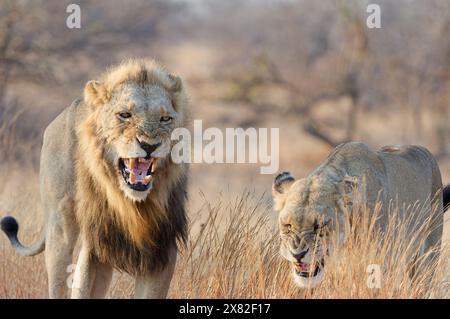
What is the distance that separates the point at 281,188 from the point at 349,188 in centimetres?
39

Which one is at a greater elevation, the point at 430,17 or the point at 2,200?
the point at 430,17

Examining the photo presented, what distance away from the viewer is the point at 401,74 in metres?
24.0

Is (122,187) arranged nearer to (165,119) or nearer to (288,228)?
(165,119)

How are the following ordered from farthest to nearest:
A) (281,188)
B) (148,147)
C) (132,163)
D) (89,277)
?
(281,188) < (89,277) < (132,163) < (148,147)

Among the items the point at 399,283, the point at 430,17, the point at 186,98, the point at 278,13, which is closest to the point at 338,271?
the point at 399,283

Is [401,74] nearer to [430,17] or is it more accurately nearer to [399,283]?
[430,17]

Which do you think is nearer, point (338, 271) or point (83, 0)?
point (338, 271)

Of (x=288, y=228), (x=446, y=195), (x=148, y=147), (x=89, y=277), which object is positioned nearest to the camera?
(x=148, y=147)

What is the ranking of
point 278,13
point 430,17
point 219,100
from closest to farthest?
1. point 430,17
2. point 219,100
3. point 278,13

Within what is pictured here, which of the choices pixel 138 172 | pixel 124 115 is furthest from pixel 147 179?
pixel 124 115

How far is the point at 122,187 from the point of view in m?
5.01

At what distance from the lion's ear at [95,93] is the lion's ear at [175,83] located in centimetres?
33

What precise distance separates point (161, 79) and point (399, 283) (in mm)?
1557

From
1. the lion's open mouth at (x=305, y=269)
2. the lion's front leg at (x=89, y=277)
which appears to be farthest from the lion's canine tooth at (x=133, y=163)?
the lion's open mouth at (x=305, y=269)
